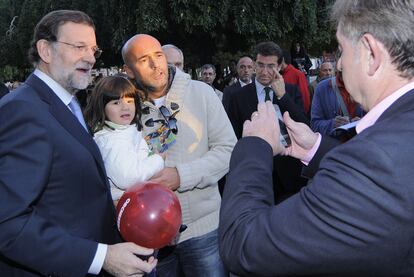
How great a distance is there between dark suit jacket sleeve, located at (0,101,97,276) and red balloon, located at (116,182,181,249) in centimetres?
33

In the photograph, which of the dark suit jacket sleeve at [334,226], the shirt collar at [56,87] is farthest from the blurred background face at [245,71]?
the dark suit jacket sleeve at [334,226]

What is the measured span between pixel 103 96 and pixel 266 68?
238cm

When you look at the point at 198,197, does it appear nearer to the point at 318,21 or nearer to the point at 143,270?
the point at 143,270

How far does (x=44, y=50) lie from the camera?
7.14 feet

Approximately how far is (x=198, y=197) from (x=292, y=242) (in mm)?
1712

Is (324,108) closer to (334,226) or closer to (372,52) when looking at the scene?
(372,52)

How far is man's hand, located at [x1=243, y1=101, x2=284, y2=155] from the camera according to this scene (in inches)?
55.8

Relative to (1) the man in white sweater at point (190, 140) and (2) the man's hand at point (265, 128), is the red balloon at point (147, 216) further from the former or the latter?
(2) the man's hand at point (265, 128)

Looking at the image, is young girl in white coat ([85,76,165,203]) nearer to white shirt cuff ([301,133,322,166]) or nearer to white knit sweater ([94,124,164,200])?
white knit sweater ([94,124,164,200])

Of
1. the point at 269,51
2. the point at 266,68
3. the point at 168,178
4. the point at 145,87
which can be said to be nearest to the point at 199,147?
the point at 168,178

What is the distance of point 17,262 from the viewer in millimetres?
1784

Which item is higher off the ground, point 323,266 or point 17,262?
point 323,266

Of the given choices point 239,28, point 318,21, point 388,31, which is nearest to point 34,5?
point 239,28

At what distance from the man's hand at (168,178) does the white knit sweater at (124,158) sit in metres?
0.04
